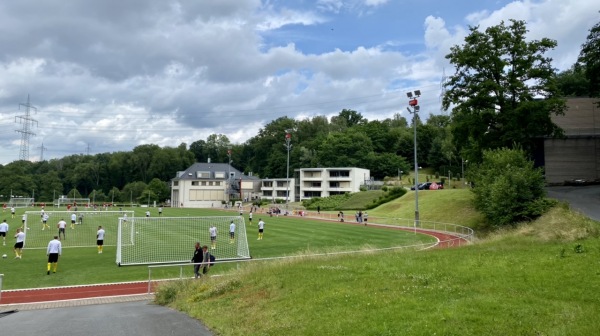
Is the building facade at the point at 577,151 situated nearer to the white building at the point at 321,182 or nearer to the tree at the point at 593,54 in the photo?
the tree at the point at 593,54

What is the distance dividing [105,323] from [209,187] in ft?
349

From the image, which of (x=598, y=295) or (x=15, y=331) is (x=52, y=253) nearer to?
(x=15, y=331)

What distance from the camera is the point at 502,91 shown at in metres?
42.1

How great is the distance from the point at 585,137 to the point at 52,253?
183 ft

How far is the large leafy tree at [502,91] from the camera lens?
40.5 meters

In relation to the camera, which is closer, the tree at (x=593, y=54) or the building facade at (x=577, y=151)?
the tree at (x=593, y=54)

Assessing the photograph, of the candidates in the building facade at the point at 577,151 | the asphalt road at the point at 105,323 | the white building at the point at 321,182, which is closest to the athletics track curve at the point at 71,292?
the asphalt road at the point at 105,323

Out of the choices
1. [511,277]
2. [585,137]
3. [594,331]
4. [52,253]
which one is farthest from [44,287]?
[585,137]

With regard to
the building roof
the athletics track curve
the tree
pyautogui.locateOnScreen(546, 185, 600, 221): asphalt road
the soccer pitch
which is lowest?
the athletics track curve

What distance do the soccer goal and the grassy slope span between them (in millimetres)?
10008


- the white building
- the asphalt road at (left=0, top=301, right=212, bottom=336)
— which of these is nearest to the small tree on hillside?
the asphalt road at (left=0, top=301, right=212, bottom=336)

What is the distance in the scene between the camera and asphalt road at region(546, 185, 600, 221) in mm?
31484

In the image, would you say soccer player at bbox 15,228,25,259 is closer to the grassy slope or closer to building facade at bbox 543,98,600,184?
the grassy slope

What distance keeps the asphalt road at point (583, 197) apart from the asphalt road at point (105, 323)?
27.7 m
